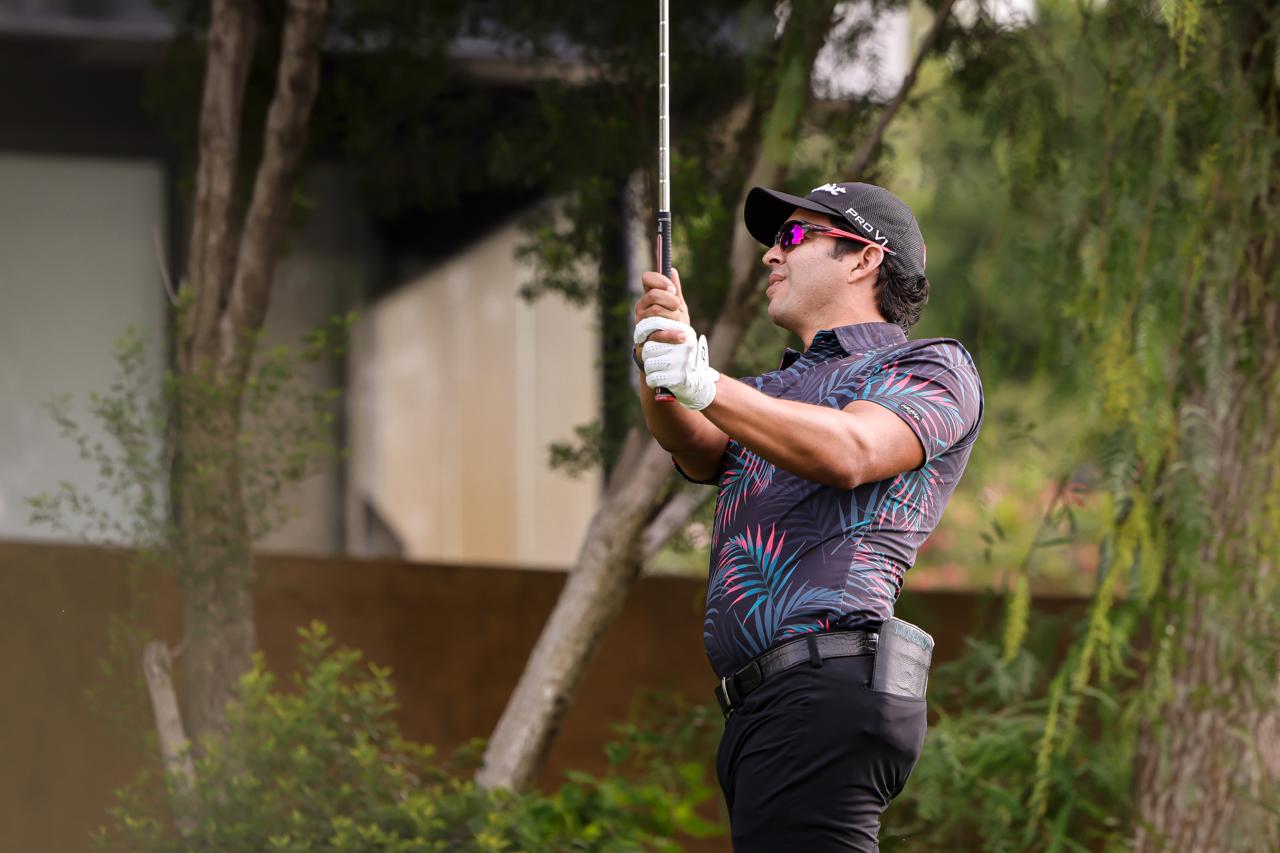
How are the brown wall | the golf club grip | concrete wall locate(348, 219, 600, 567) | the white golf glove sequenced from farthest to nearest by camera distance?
1. concrete wall locate(348, 219, 600, 567)
2. the brown wall
3. the golf club grip
4. the white golf glove

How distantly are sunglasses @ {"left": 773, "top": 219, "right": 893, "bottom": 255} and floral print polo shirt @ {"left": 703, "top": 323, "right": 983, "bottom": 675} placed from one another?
167 mm

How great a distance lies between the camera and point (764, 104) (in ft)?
13.0

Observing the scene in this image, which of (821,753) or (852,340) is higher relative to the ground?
(852,340)

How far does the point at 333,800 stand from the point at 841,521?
6.04 ft

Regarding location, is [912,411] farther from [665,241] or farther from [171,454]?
[171,454]

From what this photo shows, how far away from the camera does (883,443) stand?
6.64 ft

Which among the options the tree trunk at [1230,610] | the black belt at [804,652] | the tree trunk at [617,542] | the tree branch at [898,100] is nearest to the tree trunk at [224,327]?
the tree trunk at [617,542]

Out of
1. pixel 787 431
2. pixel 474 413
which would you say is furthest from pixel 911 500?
pixel 474 413

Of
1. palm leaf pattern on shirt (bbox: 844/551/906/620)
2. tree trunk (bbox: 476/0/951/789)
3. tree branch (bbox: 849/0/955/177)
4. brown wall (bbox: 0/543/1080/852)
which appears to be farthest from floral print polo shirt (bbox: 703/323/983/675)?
brown wall (bbox: 0/543/1080/852)

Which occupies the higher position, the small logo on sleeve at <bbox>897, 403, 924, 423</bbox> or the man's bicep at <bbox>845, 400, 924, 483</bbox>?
the small logo on sleeve at <bbox>897, 403, 924, 423</bbox>

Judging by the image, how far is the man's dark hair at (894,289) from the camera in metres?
2.34

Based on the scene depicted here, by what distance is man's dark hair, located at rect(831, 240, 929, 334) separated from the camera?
92.2 inches

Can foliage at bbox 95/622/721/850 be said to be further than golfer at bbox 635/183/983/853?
Yes

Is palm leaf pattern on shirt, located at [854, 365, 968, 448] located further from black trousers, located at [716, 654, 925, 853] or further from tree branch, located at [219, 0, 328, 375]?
tree branch, located at [219, 0, 328, 375]
